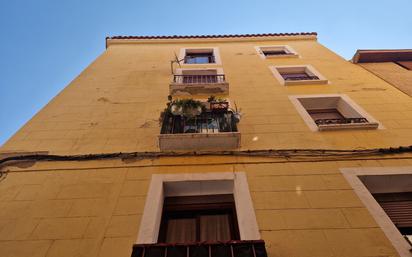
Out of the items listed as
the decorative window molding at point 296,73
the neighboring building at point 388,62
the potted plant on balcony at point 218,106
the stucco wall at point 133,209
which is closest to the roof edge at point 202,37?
the neighboring building at point 388,62

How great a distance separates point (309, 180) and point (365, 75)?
6918 mm

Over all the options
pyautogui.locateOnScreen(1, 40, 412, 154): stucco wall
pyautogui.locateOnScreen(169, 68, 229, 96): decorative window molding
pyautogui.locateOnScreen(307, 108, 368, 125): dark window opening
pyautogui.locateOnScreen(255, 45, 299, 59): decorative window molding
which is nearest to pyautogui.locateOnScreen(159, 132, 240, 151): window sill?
pyautogui.locateOnScreen(1, 40, 412, 154): stucco wall

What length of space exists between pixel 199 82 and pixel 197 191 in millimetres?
5792

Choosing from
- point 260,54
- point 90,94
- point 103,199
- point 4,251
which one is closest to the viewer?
point 4,251

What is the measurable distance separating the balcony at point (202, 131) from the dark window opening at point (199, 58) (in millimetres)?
5867

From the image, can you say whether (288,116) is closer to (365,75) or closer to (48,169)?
(365,75)

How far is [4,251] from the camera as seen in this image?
3.83 m

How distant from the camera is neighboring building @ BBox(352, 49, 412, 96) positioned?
33.7ft

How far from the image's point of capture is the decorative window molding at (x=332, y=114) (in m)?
6.52

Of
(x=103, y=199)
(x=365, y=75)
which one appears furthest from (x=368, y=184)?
(x=365, y=75)

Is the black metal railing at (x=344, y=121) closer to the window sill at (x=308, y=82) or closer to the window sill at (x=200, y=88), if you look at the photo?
the window sill at (x=308, y=82)

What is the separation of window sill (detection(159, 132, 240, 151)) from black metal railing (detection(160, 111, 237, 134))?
0.29 meters

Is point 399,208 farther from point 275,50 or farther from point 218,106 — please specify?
point 275,50

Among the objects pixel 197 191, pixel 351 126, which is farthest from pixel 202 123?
pixel 351 126
